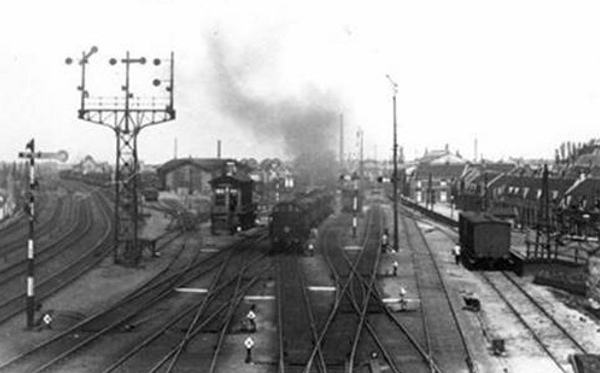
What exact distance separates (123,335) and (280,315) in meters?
4.78

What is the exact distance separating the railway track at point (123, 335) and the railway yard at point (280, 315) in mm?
54

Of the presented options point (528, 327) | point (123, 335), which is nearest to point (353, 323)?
point (528, 327)

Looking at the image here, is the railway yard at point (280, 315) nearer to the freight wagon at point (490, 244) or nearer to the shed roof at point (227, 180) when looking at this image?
the freight wagon at point (490, 244)

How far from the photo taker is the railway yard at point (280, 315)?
16625 millimetres

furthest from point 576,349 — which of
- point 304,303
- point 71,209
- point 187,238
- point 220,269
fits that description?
point 71,209

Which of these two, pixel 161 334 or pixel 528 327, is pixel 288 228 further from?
pixel 161 334

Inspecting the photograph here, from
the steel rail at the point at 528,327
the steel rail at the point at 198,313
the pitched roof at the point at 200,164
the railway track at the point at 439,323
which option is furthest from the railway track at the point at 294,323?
the pitched roof at the point at 200,164

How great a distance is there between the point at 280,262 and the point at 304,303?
33.9ft

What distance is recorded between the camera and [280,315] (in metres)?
21.3

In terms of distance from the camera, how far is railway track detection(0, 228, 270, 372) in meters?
15.9

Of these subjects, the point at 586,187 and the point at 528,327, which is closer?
the point at 528,327

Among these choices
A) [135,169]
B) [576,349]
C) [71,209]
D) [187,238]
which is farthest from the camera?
[71,209]

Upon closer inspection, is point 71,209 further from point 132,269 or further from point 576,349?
point 576,349

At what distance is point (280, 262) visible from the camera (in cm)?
3391
